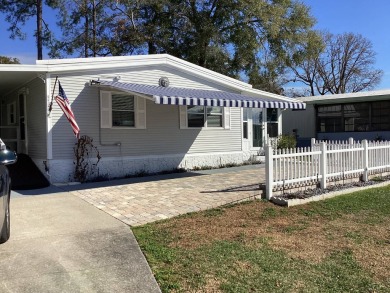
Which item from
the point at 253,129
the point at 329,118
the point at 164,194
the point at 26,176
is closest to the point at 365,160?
the point at 164,194

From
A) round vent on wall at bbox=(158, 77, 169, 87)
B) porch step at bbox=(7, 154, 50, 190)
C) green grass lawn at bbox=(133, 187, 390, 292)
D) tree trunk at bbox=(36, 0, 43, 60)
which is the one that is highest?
tree trunk at bbox=(36, 0, 43, 60)

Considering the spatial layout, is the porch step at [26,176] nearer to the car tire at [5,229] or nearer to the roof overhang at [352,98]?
the car tire at [5,229]

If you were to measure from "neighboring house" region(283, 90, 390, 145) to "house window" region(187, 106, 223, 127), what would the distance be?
32.8ft

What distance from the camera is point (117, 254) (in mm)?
4867

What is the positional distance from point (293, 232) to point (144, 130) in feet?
24.8

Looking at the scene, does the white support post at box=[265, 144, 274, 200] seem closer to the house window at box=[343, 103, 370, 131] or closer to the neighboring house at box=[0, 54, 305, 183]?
the neighboring house at box=[0, 54, 305, 183]

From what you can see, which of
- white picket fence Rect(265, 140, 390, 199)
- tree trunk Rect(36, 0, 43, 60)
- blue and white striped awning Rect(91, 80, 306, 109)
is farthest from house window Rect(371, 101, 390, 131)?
tree trunk Rect(36, 0, 43, 60)

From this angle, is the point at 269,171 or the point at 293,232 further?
the point at 269,171

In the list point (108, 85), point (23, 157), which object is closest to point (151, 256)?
point (108, 85)

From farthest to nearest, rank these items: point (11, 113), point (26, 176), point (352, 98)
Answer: point (352, 98), point (11, 113), point (26, 176)

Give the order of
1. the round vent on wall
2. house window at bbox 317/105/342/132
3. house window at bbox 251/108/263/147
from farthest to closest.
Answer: house window at bbox 317/105/342/132 < house window at bbox 251/108/263/147 < the round vent on wall

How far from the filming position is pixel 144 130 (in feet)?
41.1

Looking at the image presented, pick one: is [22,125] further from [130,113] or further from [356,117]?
[356,117]

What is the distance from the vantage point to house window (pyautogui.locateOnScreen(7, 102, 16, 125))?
14.4 meters
